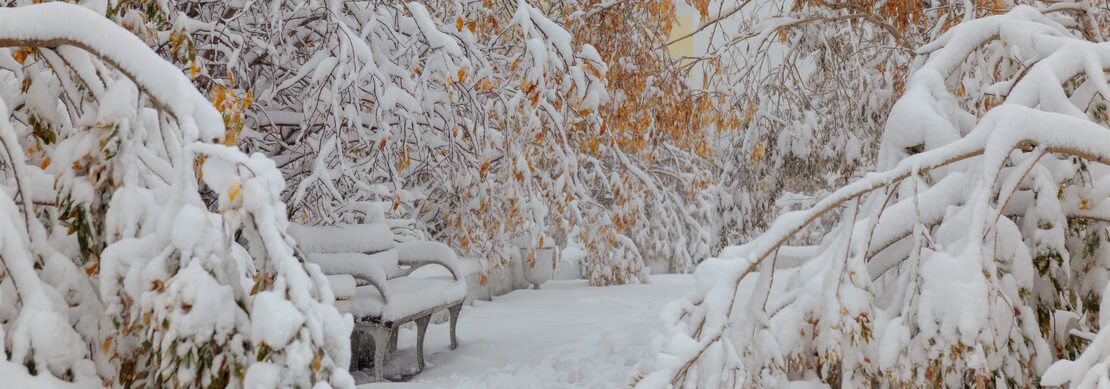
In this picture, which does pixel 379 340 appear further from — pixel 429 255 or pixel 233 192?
pixel 233 192

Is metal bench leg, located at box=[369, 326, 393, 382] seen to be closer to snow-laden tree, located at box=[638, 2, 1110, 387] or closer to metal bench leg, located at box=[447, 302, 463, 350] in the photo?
metal bench leg, located at box=[447, 302, 463, 350]

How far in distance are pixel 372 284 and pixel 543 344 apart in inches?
90.2

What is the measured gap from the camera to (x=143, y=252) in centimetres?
201

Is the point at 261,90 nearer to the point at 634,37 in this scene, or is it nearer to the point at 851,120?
the point at 634,37

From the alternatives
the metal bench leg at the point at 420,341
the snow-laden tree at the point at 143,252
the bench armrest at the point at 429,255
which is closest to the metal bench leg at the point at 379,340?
the metal bench leg at the point at 420,341

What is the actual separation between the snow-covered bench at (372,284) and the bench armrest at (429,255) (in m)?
0.36

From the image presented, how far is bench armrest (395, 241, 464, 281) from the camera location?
306 inches

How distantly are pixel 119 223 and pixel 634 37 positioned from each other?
21.9 ft

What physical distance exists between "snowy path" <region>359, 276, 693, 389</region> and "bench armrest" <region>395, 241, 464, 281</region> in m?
0.77

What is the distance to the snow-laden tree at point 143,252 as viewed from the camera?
6.24ft

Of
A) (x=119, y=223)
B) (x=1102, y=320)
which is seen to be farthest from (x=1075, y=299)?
(x=119, y=223)

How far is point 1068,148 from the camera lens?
251 centimetres

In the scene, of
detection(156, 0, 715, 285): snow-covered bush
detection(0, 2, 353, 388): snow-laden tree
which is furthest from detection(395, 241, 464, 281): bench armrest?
detection(0, 2, 353, 388): snow-laden tree

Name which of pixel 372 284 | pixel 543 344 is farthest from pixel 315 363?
pixel 543 344
